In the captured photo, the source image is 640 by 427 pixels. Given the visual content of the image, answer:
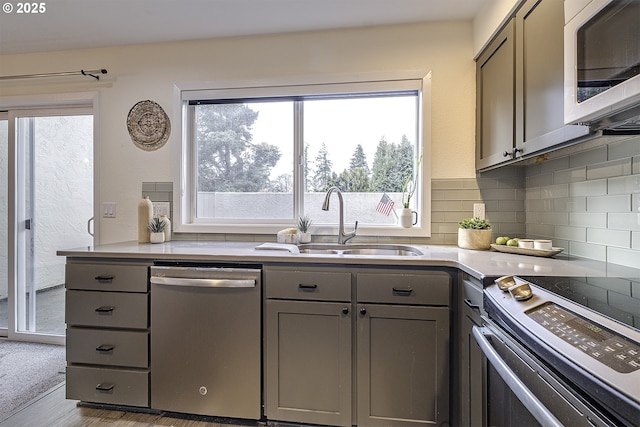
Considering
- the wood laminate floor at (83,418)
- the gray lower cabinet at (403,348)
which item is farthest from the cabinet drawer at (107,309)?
the gray lower cabinet at (403,348)

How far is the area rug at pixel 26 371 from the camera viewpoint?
1901mm

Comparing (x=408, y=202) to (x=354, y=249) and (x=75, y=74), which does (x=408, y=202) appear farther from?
(x=75, y=74)

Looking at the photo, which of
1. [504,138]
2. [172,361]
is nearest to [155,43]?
[172,361]

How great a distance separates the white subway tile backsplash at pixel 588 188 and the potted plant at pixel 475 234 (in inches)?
17.3

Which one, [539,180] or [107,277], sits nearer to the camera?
[107,277]

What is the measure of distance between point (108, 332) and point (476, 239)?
2.14 meters

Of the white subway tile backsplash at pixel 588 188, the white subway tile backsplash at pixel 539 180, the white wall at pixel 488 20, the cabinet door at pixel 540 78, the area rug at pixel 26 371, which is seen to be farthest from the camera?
the area rug at pixel 26 371

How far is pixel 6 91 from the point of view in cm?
256

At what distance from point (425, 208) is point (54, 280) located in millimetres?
3116

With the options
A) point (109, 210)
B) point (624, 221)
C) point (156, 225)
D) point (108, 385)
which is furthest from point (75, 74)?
point (624, 221)

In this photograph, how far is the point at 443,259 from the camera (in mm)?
1476

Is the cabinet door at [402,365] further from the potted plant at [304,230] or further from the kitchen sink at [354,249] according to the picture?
the potted plant at [304,230]

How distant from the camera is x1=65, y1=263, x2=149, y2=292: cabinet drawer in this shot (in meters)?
1.68

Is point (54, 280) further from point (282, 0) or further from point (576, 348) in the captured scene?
point (576, 348)
